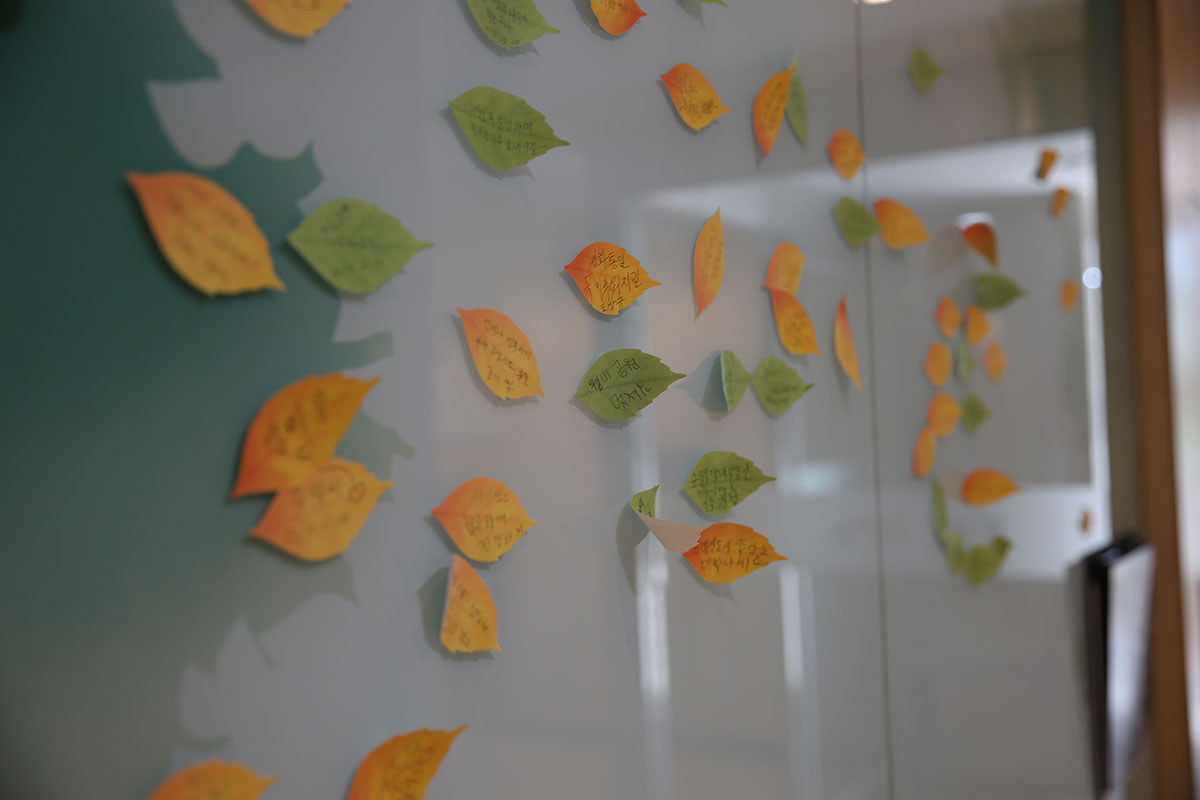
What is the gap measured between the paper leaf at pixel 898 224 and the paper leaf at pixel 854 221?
28 mm

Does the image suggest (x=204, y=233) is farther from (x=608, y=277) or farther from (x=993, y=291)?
(x=993, y=291)

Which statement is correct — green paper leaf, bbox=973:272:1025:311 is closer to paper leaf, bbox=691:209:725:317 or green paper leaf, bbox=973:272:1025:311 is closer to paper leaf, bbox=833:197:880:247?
paper leaf, bbox=833:197:880:247

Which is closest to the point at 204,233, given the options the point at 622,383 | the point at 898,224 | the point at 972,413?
the point at 622,383

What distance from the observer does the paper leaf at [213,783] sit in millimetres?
351

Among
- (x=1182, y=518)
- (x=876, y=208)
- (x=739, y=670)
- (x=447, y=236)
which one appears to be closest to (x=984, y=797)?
(x=739, y=670)

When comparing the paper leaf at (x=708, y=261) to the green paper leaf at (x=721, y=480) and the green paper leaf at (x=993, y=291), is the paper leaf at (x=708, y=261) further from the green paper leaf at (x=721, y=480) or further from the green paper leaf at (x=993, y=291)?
the green paper leaf at (x=993, y=291)

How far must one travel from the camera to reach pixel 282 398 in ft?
1.27

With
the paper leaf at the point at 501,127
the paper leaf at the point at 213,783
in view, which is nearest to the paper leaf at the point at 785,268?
the paper leaf at the point at 501,127

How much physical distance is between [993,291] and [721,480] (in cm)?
72

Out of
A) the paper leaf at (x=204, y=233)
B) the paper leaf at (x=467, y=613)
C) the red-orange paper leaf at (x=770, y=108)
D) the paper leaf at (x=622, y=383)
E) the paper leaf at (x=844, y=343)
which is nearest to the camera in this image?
the paper leaf at (x=204, y=233)

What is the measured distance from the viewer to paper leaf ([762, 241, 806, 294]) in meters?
0.76

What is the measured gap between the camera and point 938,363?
3.46 feet

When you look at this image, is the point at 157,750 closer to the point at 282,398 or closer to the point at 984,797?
the point at 282,398

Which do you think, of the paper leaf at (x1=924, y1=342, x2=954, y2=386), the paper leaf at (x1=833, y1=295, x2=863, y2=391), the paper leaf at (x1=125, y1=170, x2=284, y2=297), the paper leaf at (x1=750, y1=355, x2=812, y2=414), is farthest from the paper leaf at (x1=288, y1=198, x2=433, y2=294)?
the paper leaf at (x1=924, y1=342, x2=954, y2=386)
